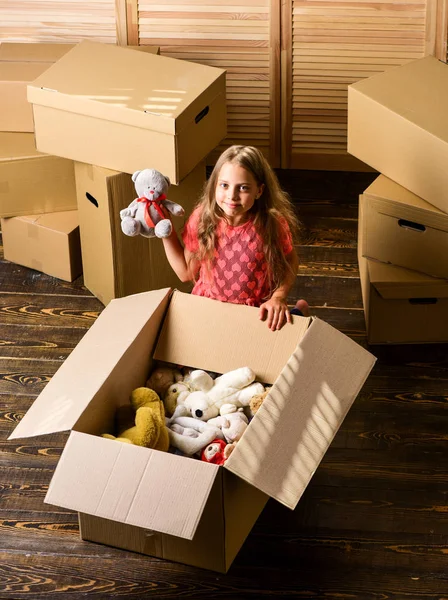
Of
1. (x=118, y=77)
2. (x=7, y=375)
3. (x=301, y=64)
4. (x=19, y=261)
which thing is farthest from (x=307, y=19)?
(x=7, y=375)

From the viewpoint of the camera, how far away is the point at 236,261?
2.15 metres

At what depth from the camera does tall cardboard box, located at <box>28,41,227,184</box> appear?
2.42 metres

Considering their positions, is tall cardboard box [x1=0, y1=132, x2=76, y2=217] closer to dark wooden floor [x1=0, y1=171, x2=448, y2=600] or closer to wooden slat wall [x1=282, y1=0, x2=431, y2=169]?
dark wooden floor [x1=0, y1=171, x2=448, y2=600]

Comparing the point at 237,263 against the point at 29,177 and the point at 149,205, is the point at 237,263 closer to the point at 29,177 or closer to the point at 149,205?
the point at 149,205

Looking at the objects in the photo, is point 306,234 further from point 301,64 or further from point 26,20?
point 26,20

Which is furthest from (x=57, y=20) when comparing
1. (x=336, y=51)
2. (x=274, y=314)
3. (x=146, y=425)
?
(x=146, y=425)

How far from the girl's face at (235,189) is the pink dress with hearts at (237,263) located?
0.23ft

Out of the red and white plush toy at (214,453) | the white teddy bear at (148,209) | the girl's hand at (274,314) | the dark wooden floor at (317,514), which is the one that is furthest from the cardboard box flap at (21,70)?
the red and white plush toy at (214,453)

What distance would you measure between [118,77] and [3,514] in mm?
1193

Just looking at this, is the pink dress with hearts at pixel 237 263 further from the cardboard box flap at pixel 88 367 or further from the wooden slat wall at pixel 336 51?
the wooden slat wall at pixel 336 51

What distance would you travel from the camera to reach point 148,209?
2100mm

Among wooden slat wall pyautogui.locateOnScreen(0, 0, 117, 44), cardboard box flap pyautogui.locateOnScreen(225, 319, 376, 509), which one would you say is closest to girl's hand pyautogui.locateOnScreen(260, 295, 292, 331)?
cardboard box flap pyautogui.locateOnScreen(225, 319, 376, 509)

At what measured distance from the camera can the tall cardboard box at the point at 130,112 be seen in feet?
7.93

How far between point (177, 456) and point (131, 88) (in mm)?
1199
